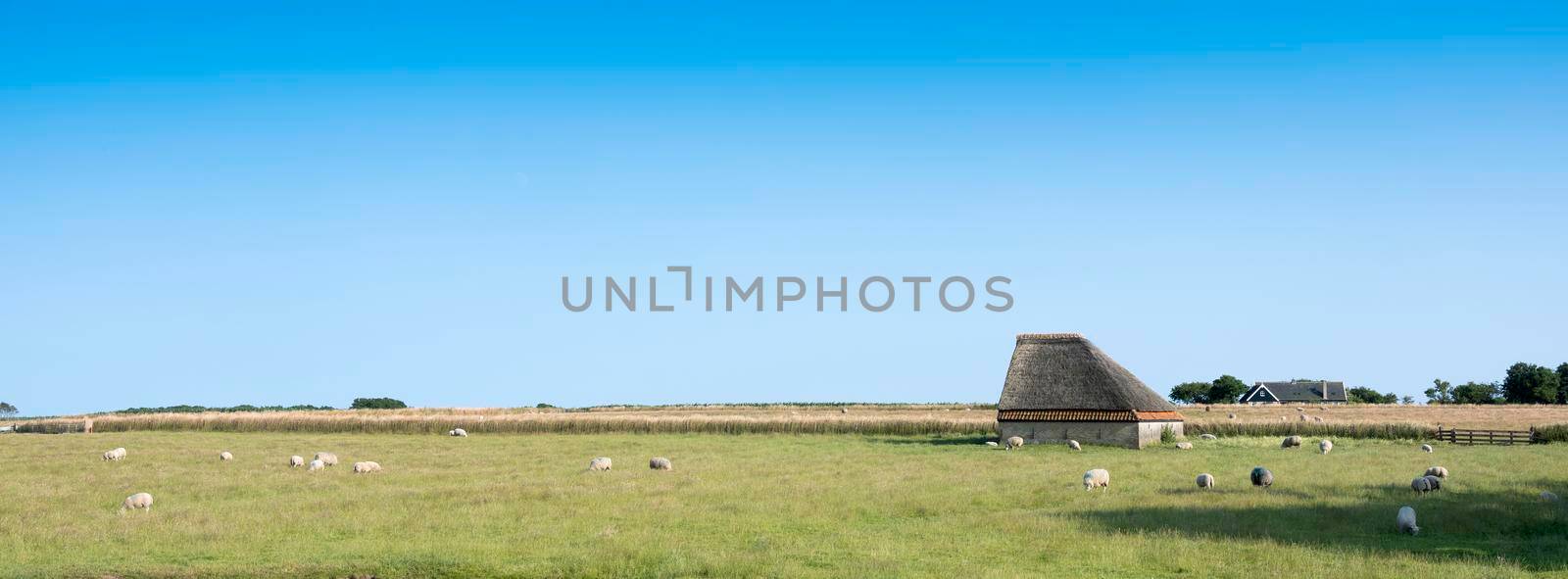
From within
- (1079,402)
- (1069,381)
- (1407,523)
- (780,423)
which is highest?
(1069,381)

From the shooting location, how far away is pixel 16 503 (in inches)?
988

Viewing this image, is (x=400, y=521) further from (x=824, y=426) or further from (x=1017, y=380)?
(x=824, y=426)

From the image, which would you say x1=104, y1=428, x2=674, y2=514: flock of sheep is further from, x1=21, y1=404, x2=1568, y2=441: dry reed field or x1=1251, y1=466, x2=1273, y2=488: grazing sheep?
x1=21, y1=404, x2=1568, y2=441: dry reed field

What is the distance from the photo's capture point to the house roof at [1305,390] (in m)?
126

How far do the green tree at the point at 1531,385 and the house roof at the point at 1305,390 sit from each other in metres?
16.8

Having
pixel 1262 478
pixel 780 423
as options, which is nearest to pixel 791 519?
pixel 1262 478

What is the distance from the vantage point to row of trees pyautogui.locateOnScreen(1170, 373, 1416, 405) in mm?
134500

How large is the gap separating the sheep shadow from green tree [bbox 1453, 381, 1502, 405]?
121920 mm

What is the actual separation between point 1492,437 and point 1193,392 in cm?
9197

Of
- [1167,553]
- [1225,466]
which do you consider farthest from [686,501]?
[1225,466]

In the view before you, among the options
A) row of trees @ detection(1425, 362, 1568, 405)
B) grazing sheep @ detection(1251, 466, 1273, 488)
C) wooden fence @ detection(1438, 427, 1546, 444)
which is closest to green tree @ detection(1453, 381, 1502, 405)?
row of trees @ detection(1425, 362, 1568, 405)

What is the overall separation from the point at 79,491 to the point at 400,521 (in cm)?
1145

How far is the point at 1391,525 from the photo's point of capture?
20.1 metres

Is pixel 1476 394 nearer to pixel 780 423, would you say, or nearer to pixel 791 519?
pixel 780 423
